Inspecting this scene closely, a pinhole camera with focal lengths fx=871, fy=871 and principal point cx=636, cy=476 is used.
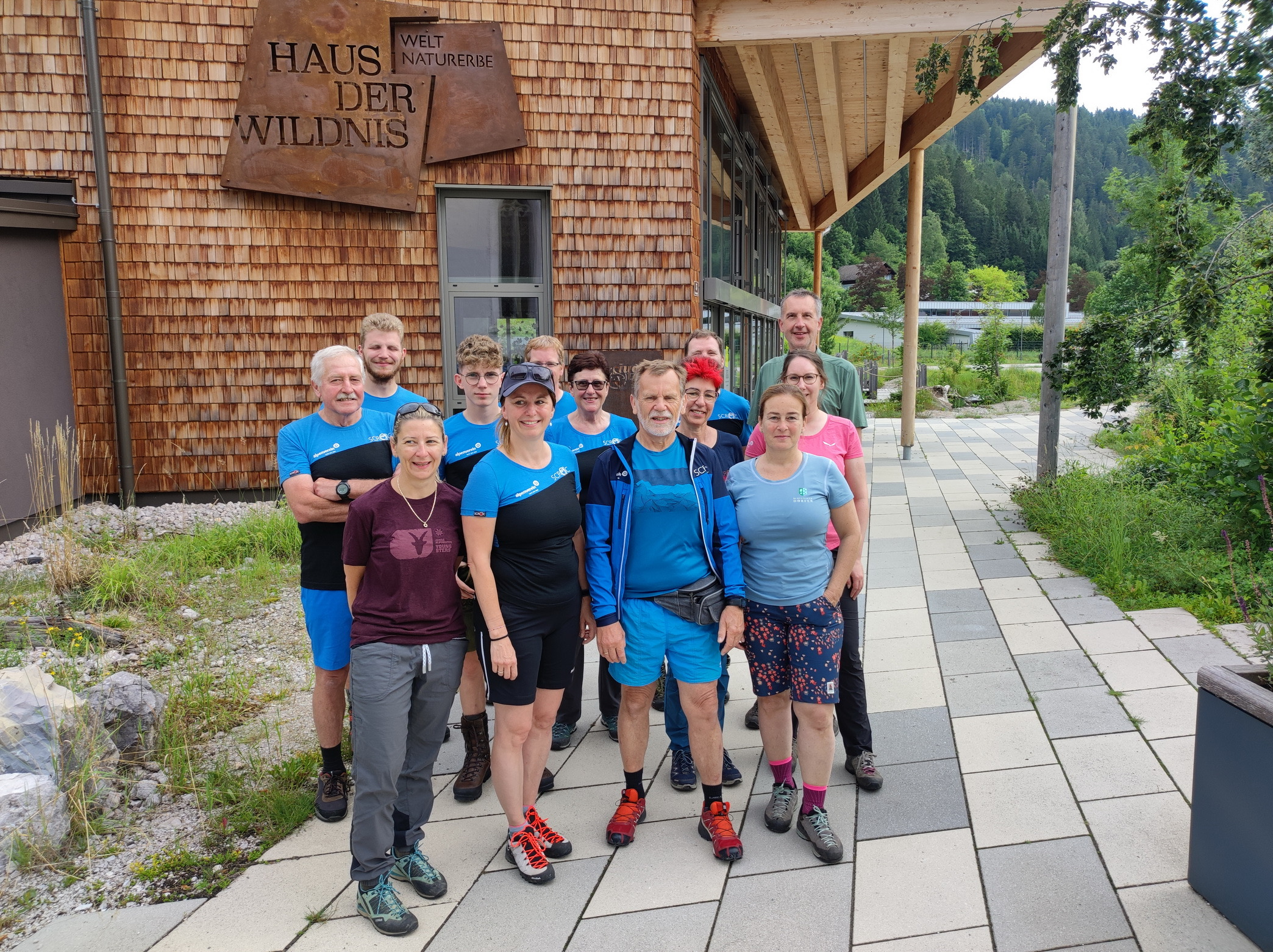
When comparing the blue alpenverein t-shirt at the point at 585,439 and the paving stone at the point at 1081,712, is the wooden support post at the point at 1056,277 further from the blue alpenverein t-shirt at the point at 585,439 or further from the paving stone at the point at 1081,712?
the blue alpenverein t-shirt at the point at 585,439

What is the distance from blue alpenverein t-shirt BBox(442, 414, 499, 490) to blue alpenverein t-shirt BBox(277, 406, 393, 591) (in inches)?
13.5

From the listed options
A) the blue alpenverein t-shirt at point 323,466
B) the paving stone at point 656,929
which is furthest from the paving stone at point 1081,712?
the blue alpenverein t-shirt at point 323,466

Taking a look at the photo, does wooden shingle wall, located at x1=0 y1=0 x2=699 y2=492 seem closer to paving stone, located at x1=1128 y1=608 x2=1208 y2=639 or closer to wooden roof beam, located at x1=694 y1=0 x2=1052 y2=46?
wooden roof beam, located at x1=694 y1=0 x2=1052 y2=46

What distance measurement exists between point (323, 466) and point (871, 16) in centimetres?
715

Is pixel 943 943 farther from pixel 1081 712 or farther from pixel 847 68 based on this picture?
pixel 847 68

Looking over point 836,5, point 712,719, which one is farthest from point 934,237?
point 712,719

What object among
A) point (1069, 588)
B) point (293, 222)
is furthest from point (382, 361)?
point (293, 222)

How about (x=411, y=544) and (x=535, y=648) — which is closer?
(x=411, y=544)

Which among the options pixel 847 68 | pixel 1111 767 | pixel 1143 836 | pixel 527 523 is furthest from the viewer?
pixel 847 68

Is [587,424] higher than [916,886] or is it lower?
higher

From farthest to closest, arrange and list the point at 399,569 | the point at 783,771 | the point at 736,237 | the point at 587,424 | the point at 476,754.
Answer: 1. the point at 736,237
2. the point at 587,424
3. the point at 476,754
4. the point at 783,771
5. the point at 399,569

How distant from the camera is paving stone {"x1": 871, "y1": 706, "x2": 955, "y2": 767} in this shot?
3674mm

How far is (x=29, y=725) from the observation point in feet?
10.6

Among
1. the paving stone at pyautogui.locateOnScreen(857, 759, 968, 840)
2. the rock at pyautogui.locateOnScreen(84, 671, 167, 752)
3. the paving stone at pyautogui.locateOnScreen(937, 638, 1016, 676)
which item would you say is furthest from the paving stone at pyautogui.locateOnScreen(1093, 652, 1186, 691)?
the rock at pyautogui.locateOnScreen(84, 671, 167, 752)
